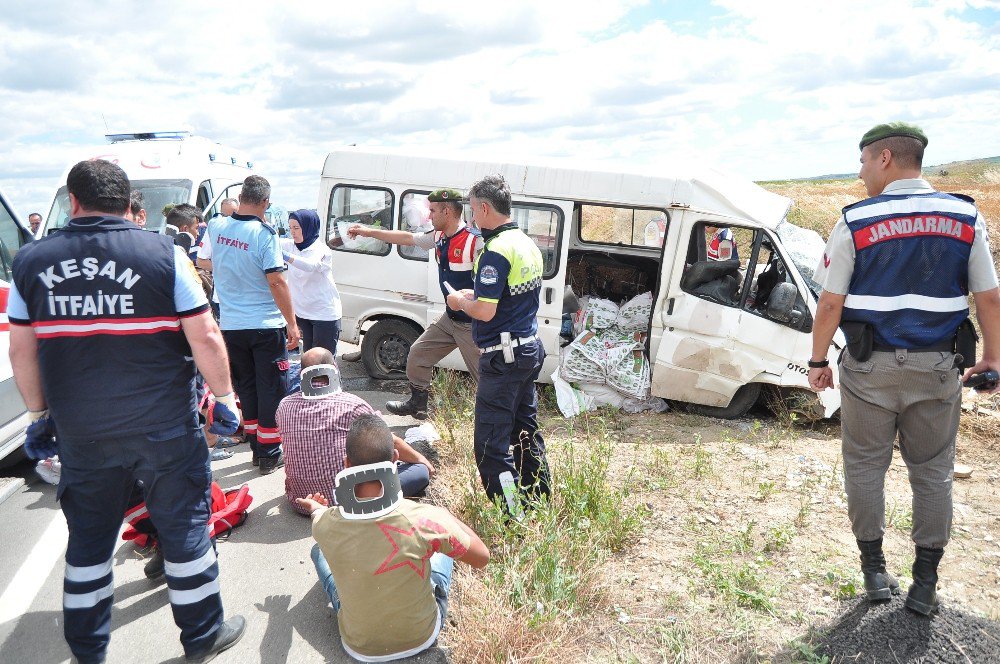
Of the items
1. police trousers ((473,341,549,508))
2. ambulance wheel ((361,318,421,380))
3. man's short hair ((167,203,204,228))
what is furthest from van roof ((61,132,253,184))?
police trousers ((473,341,549,508))

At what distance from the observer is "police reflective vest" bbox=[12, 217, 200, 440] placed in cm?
252

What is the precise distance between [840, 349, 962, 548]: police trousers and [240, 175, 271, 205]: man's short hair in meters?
3.52

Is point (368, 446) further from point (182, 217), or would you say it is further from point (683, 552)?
point (182, 217)

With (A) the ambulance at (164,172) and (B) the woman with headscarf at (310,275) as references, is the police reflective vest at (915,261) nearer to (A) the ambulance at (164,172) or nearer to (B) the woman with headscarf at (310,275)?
(B) the woman with headscarf at (310,275)

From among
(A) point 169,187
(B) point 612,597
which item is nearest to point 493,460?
(B) point 612,597

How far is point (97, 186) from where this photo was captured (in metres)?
2.58

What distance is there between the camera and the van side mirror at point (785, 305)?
587cm

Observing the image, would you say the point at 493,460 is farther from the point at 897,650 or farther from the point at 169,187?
the point at 169,187

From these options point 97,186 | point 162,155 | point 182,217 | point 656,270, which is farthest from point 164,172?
point 97,186

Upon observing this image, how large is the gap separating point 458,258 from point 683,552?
2731 mm

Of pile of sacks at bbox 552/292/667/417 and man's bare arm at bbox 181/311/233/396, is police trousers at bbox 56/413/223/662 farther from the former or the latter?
pile of sacks at bbox 552/292/667/417

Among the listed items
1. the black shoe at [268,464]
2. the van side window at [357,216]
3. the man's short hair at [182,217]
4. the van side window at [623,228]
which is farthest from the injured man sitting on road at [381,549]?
the van side window at [623,228]

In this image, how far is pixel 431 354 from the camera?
5750mm

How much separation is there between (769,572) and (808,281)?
3211 millimetres
